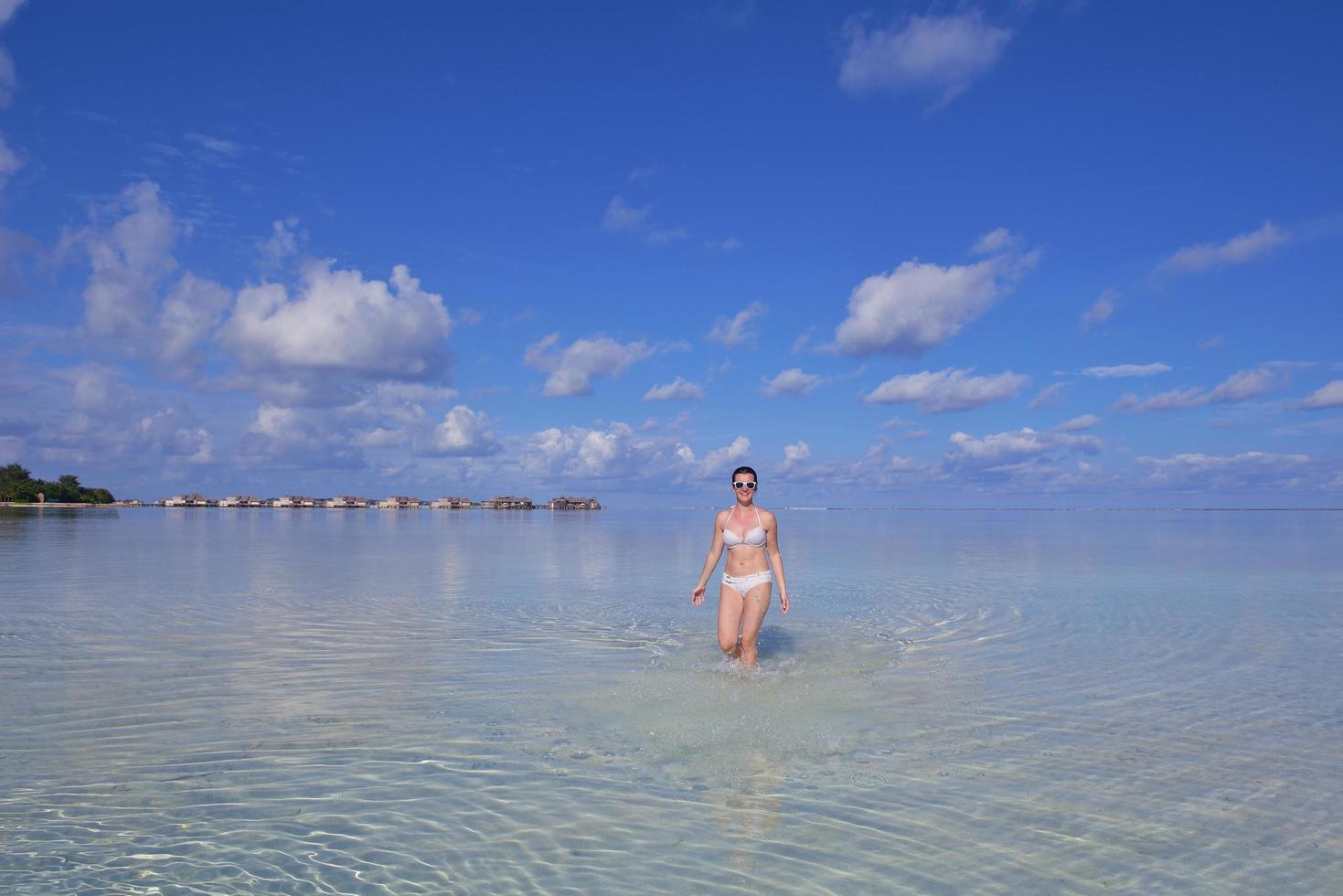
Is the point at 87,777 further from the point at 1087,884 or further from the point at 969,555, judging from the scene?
the point at 969,555

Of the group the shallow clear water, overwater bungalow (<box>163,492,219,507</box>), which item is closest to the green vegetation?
overwater bungalow (<box>163,492,219,507</box>)

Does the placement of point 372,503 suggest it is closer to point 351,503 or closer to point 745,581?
point 351,503

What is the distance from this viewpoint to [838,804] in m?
6.58

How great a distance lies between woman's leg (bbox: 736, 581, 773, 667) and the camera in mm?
11266

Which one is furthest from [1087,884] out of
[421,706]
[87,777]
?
[87,777]

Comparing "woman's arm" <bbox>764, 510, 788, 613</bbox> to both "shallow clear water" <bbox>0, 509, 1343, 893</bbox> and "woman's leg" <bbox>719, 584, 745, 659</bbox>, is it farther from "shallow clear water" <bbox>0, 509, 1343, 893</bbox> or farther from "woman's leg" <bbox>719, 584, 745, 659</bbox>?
"shallow clear water" <bbox>0, 509, 1343, 893</bbox>

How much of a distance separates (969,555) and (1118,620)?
18.4m

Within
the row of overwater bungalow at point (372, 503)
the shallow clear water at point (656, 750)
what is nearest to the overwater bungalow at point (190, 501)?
the row of overwater bungalow at point (372, 503)

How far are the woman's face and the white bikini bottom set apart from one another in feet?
3.45

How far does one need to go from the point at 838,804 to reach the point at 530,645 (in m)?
7.83

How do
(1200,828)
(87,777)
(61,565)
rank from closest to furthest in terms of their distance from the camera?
(1200,828) → (87,777) → (61,565)

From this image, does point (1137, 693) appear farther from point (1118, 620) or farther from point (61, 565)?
point (61, 565)

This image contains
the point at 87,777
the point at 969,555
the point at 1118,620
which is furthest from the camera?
the point at 969,555

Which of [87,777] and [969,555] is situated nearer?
[87,777]
